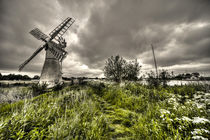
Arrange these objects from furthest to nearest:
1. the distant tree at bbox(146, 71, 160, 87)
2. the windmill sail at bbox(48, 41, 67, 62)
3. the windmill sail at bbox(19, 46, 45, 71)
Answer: the windmill sail at bbox(19, 46, 45, 71) → the windmill sail at bbox(48, 41, 67, 62) → the distant tree at bbox(146, 71, 160, 87)

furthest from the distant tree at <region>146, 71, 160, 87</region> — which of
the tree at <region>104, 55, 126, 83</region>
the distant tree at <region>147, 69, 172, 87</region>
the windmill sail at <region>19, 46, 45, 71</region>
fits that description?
the windmill sail at <region>19, 46, 45, 71</region>

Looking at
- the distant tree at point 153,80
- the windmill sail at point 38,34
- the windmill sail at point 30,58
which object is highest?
the windmill sail at point 38,34

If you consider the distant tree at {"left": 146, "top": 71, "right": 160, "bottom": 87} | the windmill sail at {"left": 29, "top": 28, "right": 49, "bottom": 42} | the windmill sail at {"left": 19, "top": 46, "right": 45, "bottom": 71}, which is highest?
the windmill sail at {"left": 29, "top": 28, "right": 49, "bottom": 42}

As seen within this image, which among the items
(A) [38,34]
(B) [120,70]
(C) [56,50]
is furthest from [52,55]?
(B) [120,70]

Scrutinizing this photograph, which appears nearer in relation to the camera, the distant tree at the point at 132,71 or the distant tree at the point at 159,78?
the distant tree at the point at 159,78

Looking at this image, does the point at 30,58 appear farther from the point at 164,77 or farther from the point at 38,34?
the point at 164,77

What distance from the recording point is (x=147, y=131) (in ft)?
6.89

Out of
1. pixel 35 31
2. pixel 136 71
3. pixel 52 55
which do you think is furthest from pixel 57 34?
pixel 136 71

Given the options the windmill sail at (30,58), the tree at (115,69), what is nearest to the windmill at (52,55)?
the windmill sail at (30,58)

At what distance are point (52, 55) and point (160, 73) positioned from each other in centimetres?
1662

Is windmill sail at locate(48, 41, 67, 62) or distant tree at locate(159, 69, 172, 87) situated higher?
windmill sail at locate(48, 41, 67, 62)

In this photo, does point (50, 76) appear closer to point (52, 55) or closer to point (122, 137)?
point (52, 55)

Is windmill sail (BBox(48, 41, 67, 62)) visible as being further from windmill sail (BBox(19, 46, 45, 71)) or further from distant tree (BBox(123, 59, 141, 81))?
distant tree (BBox(123, 59, 141, 81))

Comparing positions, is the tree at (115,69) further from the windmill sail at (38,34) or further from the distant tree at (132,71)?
the windmill sail at (38,34)
